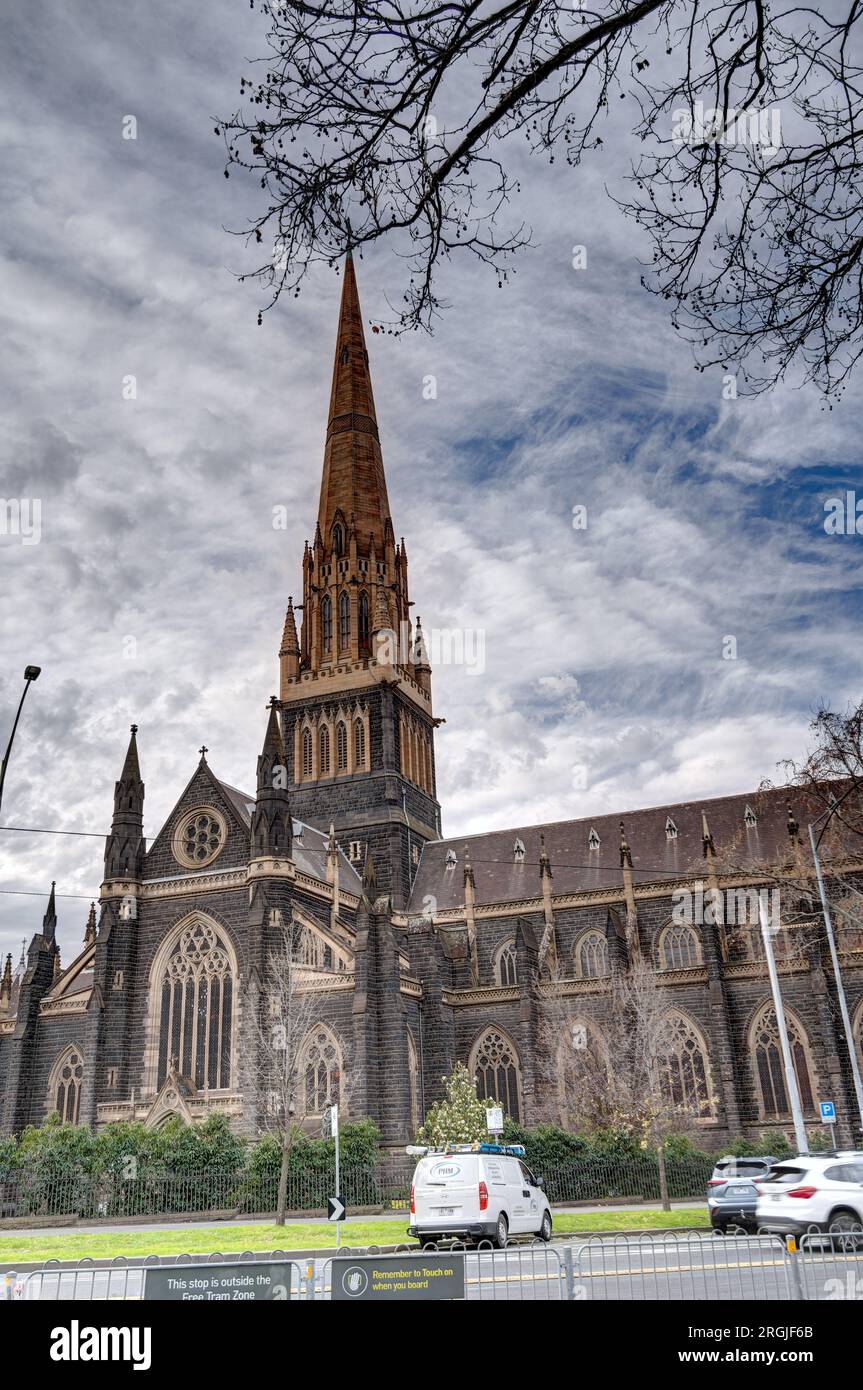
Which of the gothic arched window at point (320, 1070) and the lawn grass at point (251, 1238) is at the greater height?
the gothic arched window at point (320, 1070)

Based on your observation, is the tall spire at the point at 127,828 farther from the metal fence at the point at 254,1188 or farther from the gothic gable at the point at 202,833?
the metal fence at the point at 254,1188

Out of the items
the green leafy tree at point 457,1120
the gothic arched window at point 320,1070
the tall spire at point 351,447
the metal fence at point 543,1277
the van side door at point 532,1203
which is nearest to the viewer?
the metal fence at point 543,1277

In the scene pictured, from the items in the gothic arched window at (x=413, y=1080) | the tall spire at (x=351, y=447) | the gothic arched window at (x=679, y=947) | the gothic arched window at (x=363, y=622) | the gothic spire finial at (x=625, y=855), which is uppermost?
the tall spire at (x=351, y=447)

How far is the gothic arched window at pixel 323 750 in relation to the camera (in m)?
55.5

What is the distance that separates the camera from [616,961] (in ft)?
150

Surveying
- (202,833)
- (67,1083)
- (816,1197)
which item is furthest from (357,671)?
(816,1197)

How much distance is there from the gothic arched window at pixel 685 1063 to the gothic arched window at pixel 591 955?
16.1 ft

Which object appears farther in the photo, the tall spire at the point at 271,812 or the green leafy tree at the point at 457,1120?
the tall spire at the point at 271,812

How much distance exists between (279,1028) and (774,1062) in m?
18.4

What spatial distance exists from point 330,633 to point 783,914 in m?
27.1

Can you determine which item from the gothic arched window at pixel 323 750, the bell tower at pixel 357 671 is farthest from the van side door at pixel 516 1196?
the gothic arched window at pixel 323 750

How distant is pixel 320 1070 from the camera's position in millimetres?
39344

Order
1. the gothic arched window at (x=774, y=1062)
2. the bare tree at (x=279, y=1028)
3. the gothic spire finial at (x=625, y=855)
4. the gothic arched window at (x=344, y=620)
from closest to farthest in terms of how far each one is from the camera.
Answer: the bare tree at (x=279, y=1028), the gothic arched window at (x=774, y=1062), the gothic spire finial at (x=625, y=855), the gothic arched window at (x=344, y=620)
